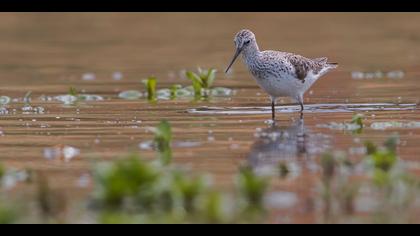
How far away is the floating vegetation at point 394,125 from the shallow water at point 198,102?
4.6 inches

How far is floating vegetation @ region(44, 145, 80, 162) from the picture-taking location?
10.7 metres

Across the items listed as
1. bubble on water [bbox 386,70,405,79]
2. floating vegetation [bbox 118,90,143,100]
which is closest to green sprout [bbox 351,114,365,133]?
floating vegetation [bbox 118,90,143,100]

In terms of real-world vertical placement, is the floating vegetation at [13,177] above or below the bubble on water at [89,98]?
below

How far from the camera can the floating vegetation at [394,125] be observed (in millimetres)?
12685

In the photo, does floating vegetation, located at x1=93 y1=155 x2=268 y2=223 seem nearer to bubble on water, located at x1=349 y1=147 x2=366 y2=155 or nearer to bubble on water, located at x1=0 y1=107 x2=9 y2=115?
bubble on water, located at x1=349 y1=147 x2=366 y2=155

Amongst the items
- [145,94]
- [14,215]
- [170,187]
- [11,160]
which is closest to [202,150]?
[11,160]

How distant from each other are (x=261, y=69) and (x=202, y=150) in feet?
12.9

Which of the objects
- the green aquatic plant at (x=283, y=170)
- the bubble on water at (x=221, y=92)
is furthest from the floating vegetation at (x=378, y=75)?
the green aquatic plant at (x=283, y=170)

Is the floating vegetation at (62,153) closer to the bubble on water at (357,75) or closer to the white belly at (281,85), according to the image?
the white belly at (281,85)

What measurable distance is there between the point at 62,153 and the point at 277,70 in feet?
14.9

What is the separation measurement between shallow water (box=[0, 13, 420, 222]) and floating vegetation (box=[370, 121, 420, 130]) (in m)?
0.12

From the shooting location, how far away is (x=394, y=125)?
12.9 m

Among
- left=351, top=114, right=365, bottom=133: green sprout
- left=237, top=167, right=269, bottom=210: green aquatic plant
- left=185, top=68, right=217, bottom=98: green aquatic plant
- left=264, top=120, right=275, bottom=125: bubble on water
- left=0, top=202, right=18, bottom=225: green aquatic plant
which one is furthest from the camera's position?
left=185, top=68, right=217, bottom=98: green aquatic plant

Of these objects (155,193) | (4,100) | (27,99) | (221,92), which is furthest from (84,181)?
(221,92)
